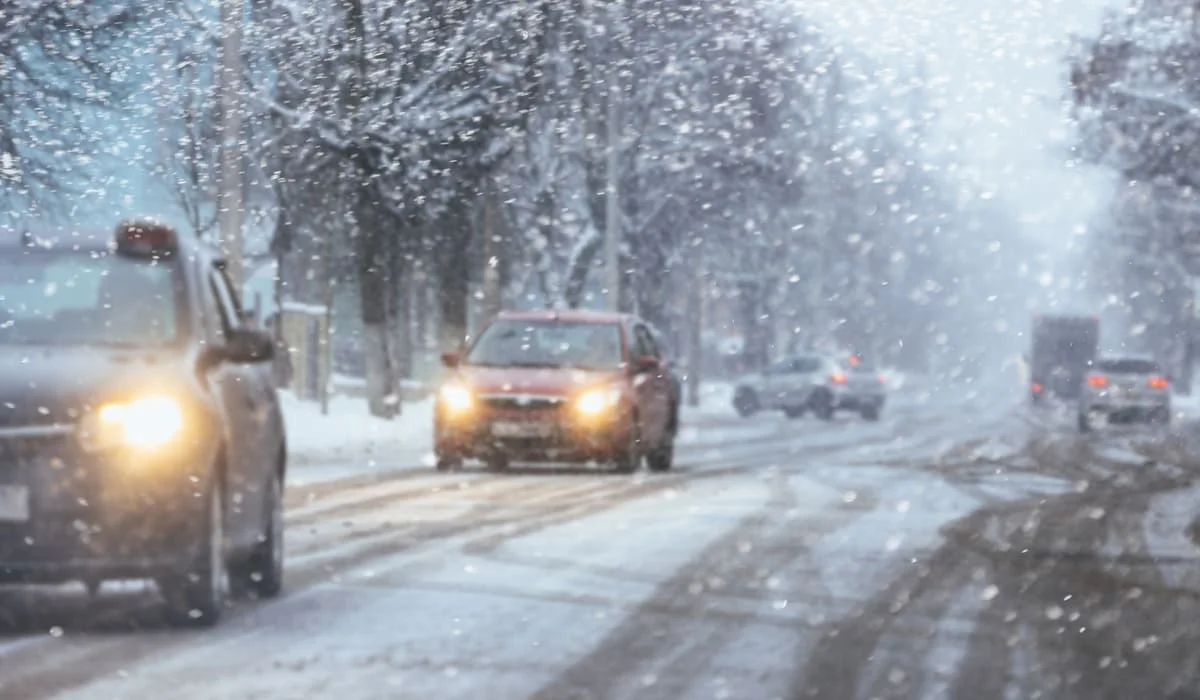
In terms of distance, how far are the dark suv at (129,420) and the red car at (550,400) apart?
11.9 metres

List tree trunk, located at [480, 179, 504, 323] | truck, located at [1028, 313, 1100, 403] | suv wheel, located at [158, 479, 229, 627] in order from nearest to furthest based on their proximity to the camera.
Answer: suv wheel, located at [158, 479, 229, 627] < tree trunk, located at [480, 179, 504, 323] < truck, located at [1028, 313, 1100, 403]

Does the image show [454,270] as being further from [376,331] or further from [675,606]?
[675,606]

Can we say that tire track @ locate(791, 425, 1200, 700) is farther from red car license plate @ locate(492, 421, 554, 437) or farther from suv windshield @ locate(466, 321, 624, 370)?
suv windshield @ locate(466, 321, 624, 370)

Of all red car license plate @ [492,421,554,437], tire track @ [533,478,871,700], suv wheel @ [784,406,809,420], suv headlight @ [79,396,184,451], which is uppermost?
suv headlight @ [79,396,184,451]

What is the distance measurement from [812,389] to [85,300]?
138 ft

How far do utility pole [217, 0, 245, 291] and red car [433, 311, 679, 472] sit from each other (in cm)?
233

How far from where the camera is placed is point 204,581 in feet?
30.8

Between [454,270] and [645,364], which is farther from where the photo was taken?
[454,270]

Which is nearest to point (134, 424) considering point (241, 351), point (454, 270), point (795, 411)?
point (241, 351)

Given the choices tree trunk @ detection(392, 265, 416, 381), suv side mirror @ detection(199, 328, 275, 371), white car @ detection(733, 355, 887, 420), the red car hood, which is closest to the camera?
suv side mirror @ detection(199, 328, 275, 371)

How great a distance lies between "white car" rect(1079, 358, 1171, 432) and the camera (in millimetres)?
43562

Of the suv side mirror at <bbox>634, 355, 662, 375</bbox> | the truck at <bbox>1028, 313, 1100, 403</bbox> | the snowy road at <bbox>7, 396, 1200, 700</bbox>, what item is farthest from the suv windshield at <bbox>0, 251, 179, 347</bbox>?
the truck at <bbox>1028, 313, 1100, 403</bbox>

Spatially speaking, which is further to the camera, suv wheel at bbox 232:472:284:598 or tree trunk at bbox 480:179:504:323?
tree trunk at bbox 480:179:504:323

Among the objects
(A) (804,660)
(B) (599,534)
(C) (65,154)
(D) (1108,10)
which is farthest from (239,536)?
(D) (1108,10)
